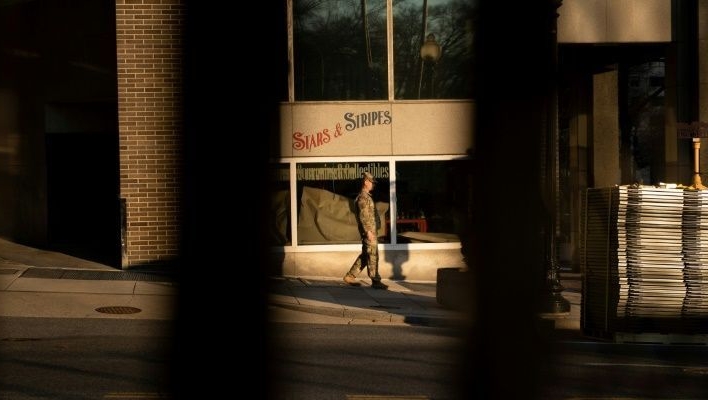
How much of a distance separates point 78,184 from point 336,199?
497 centimetres

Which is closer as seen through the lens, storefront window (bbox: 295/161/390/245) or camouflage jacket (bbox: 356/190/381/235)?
camouflage jacket (bbox: 356/190/381/235)

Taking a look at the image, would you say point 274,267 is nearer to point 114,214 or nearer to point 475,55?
point 475,55

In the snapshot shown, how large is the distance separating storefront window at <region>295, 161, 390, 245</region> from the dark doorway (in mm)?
3697

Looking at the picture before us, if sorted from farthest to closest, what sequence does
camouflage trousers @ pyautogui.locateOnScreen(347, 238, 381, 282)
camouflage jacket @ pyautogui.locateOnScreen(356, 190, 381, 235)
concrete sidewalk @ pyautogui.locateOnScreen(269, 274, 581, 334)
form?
camouflage trousers @ pyautogui.locateOnScreen(347, 238, 381, 282), camouflage jacket @ pyautogui.locateOnScreen(356, 190, 381, 235), concrete sidewalk @ pyautogui.locateOnScreen(269, 274, 581, 334)

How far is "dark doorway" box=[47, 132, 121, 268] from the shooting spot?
61.3ft

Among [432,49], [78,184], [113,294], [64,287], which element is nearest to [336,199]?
[113,294]

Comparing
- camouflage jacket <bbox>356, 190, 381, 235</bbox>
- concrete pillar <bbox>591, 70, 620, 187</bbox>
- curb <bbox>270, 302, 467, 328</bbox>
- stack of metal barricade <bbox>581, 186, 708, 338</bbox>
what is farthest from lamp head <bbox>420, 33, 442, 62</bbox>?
concrete pillar <bbox>591, 70, 620, 187</bbox>

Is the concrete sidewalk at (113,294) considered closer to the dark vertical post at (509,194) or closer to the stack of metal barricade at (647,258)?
the stack of metal barricade at (647,258)

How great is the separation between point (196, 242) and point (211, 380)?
0.65 feet

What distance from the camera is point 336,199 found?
1705 cm

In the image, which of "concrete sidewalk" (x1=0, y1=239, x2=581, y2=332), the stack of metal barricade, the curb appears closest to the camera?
the stack of metal barricade

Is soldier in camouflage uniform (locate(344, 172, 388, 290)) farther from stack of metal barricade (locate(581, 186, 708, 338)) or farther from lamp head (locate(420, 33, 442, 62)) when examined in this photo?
lamp head (locate(420, 33, 442, 62))

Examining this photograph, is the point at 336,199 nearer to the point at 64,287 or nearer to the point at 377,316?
the point at 377,316

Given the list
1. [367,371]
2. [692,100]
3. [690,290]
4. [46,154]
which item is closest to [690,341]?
[690,290]
